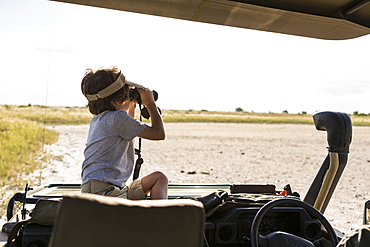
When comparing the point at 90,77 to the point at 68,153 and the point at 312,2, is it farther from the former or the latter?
the point at 68,153

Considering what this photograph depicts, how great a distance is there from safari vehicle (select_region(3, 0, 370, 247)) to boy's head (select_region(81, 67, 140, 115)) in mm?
504

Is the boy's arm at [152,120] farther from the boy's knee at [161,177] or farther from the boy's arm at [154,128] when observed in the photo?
the boy's knee at [161,177]

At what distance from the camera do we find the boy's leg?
305 centimetres

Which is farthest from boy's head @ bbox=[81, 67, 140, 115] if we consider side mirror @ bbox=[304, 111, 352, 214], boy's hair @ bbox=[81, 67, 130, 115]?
side mirror @ bbox=[304, 111, 352, 214]

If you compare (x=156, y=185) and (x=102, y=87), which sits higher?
(x=102, y=87)

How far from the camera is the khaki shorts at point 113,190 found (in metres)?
3.08

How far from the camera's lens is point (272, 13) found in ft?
11.4

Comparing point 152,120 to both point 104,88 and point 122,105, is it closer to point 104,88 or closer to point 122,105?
point 122,105

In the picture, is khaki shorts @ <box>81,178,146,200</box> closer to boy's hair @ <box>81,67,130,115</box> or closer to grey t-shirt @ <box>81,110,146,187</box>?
grey t-shirt @ <box>81,110,146,187</box>

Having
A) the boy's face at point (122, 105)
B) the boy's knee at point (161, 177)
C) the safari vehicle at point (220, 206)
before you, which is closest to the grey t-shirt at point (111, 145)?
the boy's face at point (122, 105)

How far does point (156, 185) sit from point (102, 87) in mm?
784

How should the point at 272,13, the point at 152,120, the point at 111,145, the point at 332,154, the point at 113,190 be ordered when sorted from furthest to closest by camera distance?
1. the point at 332,154
2. the point at 272,13
3. the point at 152,120
4. the point at 111,145
5. the point at 113,190

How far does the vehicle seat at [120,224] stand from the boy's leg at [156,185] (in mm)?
1434

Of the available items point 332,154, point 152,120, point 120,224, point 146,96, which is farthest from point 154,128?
point 120,224
